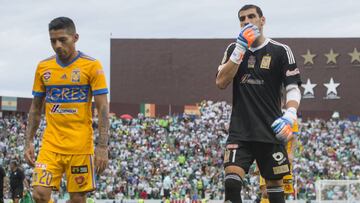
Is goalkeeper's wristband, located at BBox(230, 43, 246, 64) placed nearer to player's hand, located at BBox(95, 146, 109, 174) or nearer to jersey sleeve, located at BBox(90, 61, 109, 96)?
jersey sleeve, located at BBox(90, 61, 109, 96)

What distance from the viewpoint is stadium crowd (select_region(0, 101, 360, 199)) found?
33.5 metres

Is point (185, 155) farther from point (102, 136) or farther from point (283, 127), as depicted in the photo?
point (283, 127)

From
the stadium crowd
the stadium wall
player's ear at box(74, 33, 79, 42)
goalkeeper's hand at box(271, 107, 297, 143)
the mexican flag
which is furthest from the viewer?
the stadium wall

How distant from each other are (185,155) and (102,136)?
1372 inches

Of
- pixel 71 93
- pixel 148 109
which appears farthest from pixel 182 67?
pixel 71 93

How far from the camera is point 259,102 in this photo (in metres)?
7.02

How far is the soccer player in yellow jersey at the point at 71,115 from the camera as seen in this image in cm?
706

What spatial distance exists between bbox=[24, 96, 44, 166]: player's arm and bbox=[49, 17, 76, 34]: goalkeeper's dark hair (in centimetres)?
86

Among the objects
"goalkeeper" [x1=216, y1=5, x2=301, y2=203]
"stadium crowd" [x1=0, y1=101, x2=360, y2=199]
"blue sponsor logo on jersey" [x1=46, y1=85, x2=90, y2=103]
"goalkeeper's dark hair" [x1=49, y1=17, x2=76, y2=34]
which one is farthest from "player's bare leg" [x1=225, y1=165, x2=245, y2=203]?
"stadium crowd" [x1=0, y1=101, x2=360, y2=199]

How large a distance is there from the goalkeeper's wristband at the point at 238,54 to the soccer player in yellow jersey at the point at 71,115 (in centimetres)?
142

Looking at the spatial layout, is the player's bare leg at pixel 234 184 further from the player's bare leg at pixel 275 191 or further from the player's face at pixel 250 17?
the player's face at pixel 250 17

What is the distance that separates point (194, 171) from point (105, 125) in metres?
30.9

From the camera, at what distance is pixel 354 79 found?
54.5 metres

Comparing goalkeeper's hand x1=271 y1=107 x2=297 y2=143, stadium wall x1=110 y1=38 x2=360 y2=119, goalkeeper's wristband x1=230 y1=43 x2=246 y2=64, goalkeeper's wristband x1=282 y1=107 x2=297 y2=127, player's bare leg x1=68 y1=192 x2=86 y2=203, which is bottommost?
player's bare leg x1=68 y1=192 x2=86 y2=203
